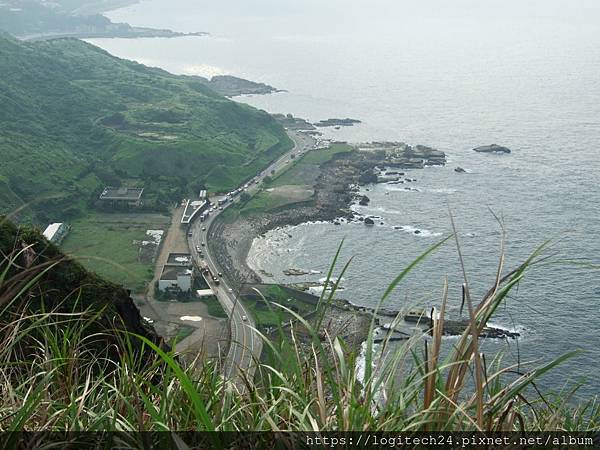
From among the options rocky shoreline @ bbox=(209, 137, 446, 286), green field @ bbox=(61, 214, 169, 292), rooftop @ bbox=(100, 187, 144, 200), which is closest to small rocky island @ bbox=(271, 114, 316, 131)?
rocky shoreline @ bbox=(209, 137, 446, 286)

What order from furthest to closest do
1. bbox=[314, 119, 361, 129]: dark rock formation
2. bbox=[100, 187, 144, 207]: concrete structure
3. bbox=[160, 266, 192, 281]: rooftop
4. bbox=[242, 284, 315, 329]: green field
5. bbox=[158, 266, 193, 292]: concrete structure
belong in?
bbox=[314, 119, 361, 129]: dark rock formation
bbox=[100, 187, 144, 207]: concrete structure
bbox=[160, 266, 192, 281]: rooftop
bbox=[158, 266, 193, 292]: concrete structure
bbox=[242, 284, 315, 329]: green field

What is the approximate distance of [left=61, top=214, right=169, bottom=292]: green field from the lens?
36562 mm

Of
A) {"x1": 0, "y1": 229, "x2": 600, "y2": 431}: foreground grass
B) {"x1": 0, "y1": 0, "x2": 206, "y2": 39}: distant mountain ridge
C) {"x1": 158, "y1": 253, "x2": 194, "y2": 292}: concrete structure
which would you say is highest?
{"x1": 0, "y1": 229, "x2": 600, "y2": 431}: foreground grass

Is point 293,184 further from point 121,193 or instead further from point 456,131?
point 456,131

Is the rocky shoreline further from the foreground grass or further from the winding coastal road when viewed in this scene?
the foreground grass

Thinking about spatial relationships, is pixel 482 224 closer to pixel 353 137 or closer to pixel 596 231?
pixel 596 231

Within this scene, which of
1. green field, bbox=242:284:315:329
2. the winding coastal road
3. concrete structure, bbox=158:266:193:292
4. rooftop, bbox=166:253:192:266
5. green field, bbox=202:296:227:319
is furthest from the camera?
rooftop, bbox=166:253:192:266

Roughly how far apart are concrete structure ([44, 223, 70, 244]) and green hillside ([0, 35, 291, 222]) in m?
1.90

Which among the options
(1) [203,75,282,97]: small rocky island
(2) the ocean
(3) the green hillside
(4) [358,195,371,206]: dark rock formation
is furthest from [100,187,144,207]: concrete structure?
(1) [203,75,282,97]: small rocky island

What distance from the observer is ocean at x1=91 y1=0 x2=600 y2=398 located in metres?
34.3

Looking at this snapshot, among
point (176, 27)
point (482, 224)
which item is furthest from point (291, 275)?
point (176, 27)

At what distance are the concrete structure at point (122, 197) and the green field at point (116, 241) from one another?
1348mm

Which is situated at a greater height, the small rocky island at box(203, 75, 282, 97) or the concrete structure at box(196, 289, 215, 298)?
the concrete structure at box(196, 289, 215, 298)

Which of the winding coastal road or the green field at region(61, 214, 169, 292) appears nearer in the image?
the winding coastal road
